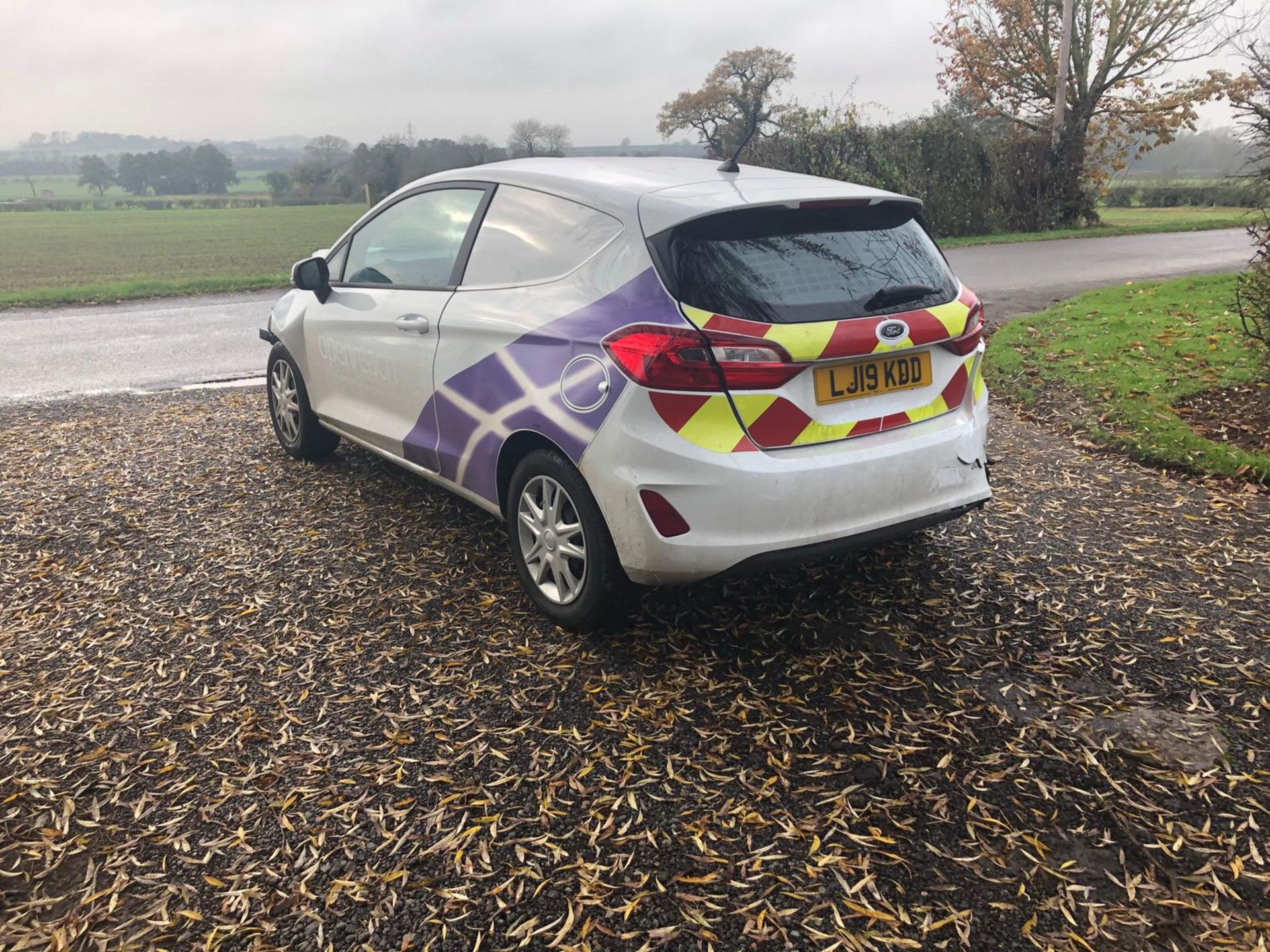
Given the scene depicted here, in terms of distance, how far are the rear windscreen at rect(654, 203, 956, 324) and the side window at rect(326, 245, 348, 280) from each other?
8.85ft

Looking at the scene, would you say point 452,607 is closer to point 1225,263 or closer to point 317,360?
point 317,360

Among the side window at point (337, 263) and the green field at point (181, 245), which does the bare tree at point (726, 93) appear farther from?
the side window at point (337, 263)

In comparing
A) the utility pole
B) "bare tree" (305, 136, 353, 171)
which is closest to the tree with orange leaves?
the utility pole

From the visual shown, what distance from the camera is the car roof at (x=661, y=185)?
3344 mm

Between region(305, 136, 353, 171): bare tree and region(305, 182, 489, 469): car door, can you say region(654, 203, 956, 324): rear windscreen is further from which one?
region(305, 136, 353, 171): bare tree

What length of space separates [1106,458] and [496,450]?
407cm

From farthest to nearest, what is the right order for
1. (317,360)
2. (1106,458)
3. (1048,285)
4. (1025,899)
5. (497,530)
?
(1048,285)
(1106,458)
(317,360)
(497,530)
(1025,899)

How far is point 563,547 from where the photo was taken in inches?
142

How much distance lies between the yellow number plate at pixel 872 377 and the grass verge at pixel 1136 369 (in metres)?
3.06

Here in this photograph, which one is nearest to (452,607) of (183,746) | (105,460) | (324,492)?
(183,746)

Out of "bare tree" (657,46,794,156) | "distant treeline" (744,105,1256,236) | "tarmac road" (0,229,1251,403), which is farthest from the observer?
"bare tree" (657,46,794,156)

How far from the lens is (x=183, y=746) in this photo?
3.07 m

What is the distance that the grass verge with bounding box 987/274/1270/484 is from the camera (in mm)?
5758

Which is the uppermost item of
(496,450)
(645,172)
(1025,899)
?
(645,172)
